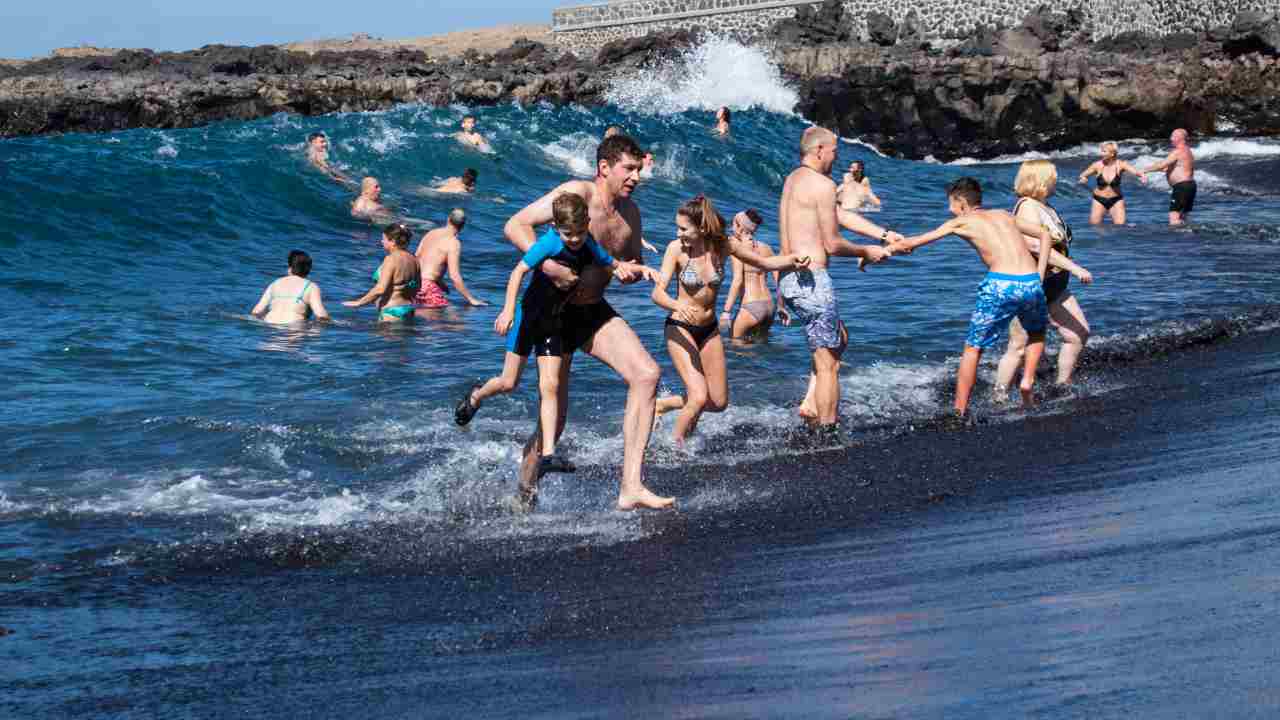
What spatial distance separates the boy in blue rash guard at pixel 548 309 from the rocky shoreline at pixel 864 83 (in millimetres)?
32618

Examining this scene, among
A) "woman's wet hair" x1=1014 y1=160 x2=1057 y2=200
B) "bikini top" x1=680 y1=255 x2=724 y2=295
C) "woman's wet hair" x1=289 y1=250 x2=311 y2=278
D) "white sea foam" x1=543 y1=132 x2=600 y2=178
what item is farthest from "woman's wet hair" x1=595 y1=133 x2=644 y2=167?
"white sea foam" x1=543 y1=132 x2=600 y2=178

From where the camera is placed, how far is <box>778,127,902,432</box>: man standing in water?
8844 mm

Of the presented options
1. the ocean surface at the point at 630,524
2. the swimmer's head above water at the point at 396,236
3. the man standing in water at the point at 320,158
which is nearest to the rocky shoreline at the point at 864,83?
the man standing in water at the point at 320,158

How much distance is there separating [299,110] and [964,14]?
23039mm

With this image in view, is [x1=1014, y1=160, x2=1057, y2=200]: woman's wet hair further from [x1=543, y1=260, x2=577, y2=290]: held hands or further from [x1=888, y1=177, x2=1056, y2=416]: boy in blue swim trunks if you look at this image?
[x1=543, y1=260, x2=577, y2=290]: held hands

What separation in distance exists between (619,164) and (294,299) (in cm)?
798

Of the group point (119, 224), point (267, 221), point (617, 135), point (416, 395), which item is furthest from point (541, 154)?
point (617, 135)

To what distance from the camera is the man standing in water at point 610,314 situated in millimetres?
7176

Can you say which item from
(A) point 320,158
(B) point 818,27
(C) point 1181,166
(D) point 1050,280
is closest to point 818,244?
(D) point 1050,280

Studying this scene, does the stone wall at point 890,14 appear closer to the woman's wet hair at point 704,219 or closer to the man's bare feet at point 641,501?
the woman's wet hair at point 704,219

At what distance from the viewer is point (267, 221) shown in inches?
872

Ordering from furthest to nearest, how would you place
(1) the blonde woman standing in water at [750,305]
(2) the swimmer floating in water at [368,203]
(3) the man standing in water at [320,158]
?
(3) the man standing in water at [320,158]
(2) the swimmer floating in water at [368,203]
(1) the blonde woman standing in water at [750,305]

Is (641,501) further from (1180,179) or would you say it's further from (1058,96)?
(1058,96)

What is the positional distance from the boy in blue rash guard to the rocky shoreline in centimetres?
3262
